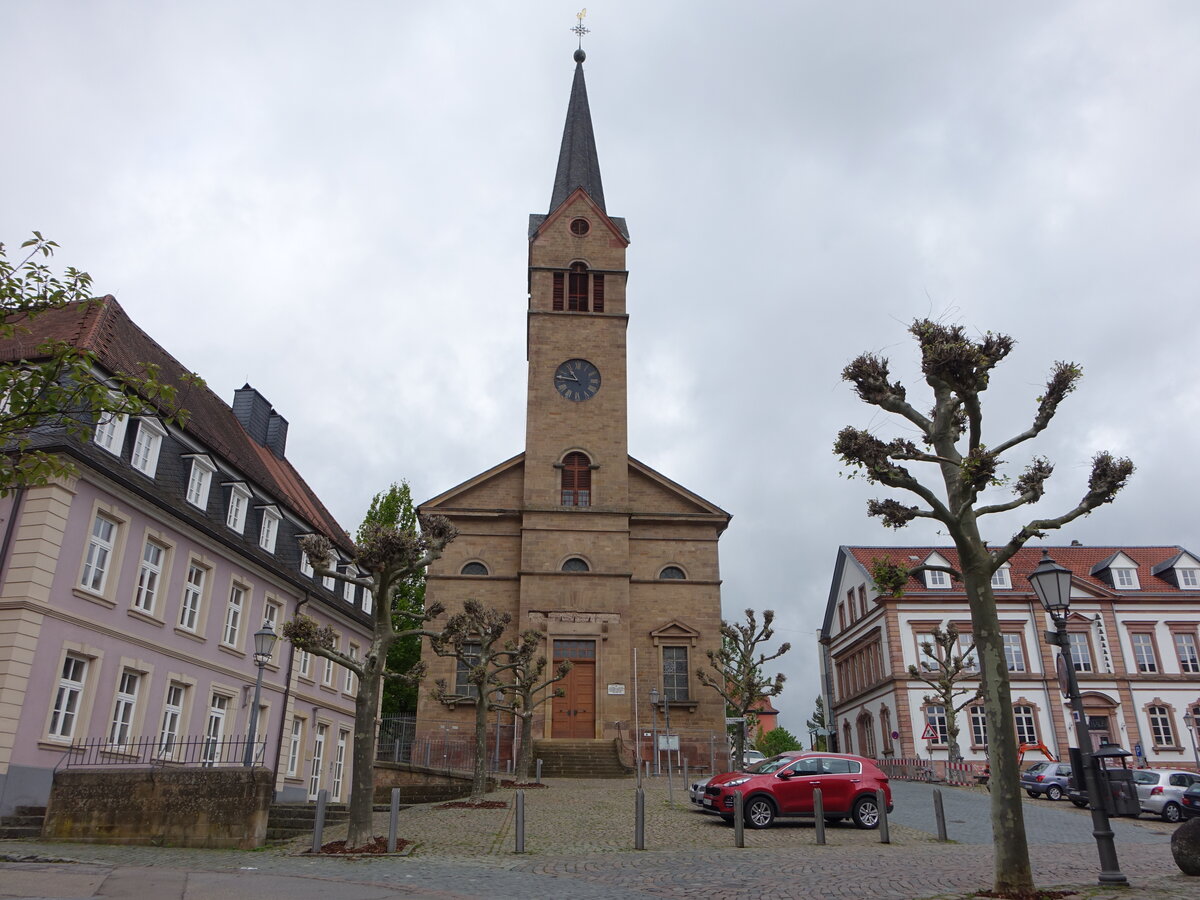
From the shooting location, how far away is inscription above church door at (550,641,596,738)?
34000 mm

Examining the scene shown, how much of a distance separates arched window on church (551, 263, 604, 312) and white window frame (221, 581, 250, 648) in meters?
A: 20.1

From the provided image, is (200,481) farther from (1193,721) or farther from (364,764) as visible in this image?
(1193,721)

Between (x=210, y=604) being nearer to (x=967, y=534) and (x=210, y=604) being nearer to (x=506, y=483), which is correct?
(x=506, y=483)

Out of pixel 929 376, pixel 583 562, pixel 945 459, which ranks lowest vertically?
pixel 945 459

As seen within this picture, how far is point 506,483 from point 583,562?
4.84 meters

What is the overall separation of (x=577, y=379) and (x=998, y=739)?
1206 inches

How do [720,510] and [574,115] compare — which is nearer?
[720,510]

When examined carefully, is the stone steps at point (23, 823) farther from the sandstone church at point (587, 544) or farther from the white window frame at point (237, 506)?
the sandstone church at point (587, 544)

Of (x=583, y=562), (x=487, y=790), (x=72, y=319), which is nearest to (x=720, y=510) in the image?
(x=583, y=562)

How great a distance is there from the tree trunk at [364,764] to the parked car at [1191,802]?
20.5m

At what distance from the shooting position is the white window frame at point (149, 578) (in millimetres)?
20875

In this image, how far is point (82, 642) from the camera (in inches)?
739

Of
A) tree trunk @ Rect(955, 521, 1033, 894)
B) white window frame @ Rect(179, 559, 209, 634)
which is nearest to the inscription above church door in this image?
white window frame @ Rect(179, 559, 209, 634)

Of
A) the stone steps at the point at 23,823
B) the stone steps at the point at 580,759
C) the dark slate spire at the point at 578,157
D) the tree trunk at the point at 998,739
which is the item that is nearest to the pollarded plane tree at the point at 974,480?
the tree trunk at the point at 998,739
